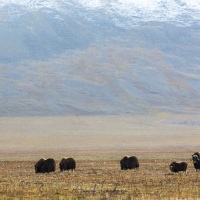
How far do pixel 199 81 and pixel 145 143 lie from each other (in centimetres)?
6404

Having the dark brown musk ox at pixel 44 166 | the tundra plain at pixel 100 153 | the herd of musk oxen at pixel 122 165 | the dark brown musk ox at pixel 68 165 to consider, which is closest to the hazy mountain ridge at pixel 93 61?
the tundra plain at pixel 100 153

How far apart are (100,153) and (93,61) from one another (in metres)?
89.9

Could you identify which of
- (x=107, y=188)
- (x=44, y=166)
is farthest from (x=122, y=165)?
(x=107, y=188)

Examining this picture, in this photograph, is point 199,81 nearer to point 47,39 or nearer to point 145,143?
point 47,39

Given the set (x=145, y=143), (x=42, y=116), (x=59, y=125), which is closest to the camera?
(x=145, y=143)

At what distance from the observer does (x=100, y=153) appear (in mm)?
67750

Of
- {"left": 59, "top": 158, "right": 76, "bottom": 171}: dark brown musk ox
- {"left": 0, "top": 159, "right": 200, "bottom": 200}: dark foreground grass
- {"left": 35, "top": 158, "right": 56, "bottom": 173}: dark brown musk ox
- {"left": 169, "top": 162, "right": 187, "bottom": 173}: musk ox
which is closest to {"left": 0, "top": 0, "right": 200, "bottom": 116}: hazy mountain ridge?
{"left": 59, "top": 158, "right": 76, "bottom": 171}: dark brown musk ox

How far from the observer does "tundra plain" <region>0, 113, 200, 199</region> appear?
70.5 feet

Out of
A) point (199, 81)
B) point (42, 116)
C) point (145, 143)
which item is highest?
point (199, 81)

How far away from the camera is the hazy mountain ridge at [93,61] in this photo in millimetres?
130125

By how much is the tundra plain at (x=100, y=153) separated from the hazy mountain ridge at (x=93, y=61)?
10.9m

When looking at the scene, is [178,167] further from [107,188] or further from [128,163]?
[107,188]

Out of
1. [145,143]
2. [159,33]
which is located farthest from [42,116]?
[159,33]

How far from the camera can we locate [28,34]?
171 meters
